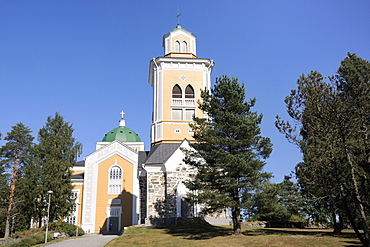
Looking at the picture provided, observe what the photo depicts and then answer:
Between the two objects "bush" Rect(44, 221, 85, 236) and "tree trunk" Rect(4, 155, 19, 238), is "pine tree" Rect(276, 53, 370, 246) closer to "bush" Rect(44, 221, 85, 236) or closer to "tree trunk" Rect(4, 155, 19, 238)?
"bush" Rect(44, 221, 85, 236)

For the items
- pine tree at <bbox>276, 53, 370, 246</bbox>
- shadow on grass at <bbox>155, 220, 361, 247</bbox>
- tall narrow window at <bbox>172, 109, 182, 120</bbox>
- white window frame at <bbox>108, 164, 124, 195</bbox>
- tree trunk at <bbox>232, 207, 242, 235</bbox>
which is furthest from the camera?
tall narrow window at <bbox>172, 109, 182, 120</bbox>

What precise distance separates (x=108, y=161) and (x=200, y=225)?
39.7 feet

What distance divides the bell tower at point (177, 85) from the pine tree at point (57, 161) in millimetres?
8121

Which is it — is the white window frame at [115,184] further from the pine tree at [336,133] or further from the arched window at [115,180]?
the pine tree at [336,133]

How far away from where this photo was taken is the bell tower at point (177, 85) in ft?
104

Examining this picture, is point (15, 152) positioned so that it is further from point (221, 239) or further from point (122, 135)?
point (221, 239)

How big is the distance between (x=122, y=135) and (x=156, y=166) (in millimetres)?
22313

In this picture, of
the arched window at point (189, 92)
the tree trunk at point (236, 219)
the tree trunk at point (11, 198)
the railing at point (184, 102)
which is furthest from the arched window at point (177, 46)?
the tree trunk at point (236, 219)

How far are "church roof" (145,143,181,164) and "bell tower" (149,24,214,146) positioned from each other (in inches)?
27.8

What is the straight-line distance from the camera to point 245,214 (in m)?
18.0

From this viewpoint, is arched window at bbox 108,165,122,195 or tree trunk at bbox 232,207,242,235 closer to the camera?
tree trunk at bbox 232,207,242,235

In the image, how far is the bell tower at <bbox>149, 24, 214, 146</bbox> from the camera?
3164 centimetres

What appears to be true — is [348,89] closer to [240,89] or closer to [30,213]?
[240,89]

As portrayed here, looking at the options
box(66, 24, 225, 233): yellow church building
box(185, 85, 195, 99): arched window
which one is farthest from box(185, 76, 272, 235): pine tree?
box(185, 85, 195, 99): arched window
